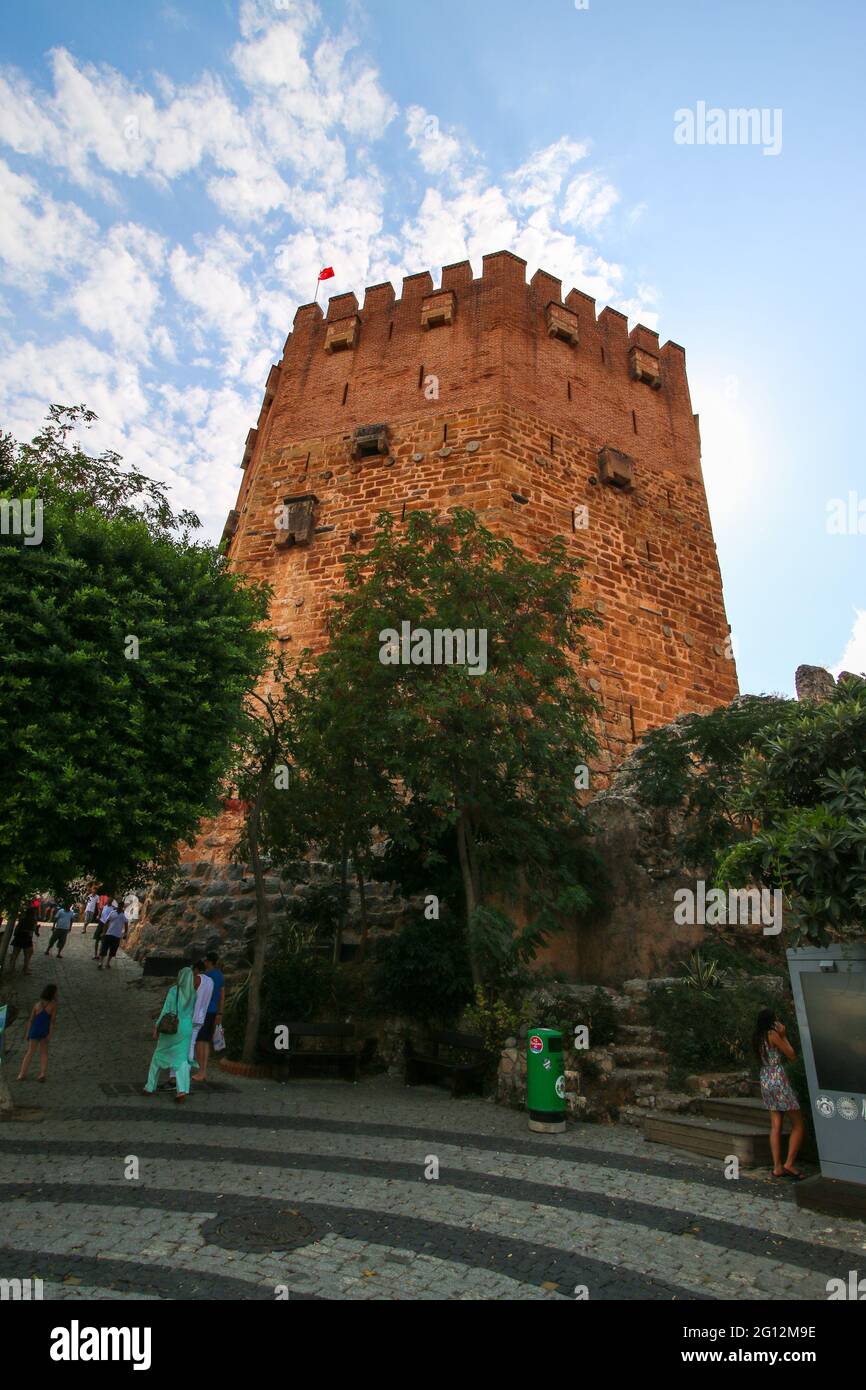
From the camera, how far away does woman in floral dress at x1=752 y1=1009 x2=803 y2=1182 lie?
21.4ft

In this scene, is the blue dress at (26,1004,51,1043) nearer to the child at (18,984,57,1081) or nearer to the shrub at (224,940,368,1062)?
the child at (18,984,57,1081)

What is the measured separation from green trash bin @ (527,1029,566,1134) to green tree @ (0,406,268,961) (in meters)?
4.09

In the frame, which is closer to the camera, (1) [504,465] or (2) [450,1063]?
(2) [450,1063]

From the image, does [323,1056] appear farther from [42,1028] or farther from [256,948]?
[42,1028]

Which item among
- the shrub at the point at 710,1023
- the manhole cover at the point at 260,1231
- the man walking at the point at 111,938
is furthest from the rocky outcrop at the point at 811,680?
the man walking at the point at 111,938

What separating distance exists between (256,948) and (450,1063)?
290cm

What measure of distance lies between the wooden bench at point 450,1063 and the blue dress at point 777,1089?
3.56 metres

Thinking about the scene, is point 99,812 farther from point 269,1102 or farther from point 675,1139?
point 675,1139

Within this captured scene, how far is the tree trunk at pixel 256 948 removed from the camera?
10250 mm

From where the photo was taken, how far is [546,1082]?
25.6 feet

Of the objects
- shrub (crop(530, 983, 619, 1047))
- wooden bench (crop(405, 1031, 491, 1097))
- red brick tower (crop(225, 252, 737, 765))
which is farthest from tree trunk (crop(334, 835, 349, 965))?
red brick tower (crop(225, 252, 737, 765))

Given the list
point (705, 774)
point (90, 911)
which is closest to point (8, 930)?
point (705, 774)

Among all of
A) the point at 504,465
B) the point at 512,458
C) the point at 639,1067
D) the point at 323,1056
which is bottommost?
the point at 323,1056
